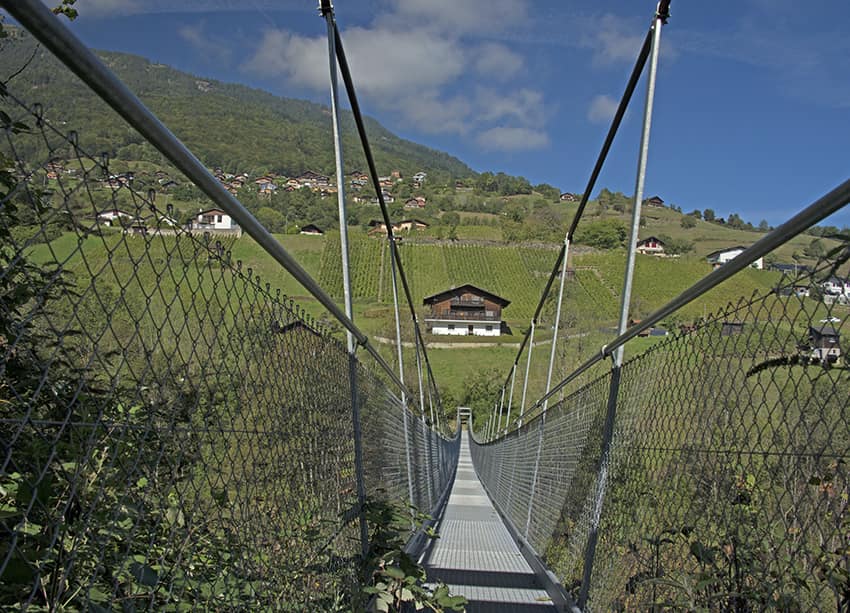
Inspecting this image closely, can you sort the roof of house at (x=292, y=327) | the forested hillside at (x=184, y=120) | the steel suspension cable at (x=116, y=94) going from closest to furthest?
the steel suspension cable at (x=116, y=94), the forested hillside at (x=184, y=120), the roof of house at (x=292, y=327)

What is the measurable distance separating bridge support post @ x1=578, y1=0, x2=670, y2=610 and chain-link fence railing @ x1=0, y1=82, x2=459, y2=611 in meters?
0.78

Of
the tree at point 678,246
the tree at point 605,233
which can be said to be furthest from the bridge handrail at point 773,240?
the tree at point 678,246

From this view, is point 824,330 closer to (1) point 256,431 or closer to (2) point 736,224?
(1) point 256,431

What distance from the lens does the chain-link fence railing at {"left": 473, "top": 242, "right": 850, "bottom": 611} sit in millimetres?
1005

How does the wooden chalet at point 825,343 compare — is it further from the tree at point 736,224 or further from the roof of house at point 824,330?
the tree at point 736,224

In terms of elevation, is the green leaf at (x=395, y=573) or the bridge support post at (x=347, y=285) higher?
the bridge support post at (x=347, y=285)

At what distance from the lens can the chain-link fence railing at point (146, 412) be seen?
2.67 feet

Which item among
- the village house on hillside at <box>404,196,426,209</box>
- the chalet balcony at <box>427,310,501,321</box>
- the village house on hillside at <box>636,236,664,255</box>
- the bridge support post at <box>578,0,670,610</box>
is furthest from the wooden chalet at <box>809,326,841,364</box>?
the village house on hillside at <box>404,196,426,209</box>

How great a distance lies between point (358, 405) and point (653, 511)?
37.5 inches

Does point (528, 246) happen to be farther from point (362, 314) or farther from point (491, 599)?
point (491, 599)

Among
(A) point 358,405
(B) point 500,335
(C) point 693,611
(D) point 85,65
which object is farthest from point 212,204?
(B) point 500,335

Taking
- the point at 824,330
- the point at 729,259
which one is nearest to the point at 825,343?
the point at 824,330

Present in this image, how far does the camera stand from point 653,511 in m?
1.73

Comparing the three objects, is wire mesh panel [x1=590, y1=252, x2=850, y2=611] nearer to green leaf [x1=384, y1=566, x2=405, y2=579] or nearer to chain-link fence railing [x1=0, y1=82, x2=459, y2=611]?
green leaf [x1=384, y1=566, x2=405, y2=579]
